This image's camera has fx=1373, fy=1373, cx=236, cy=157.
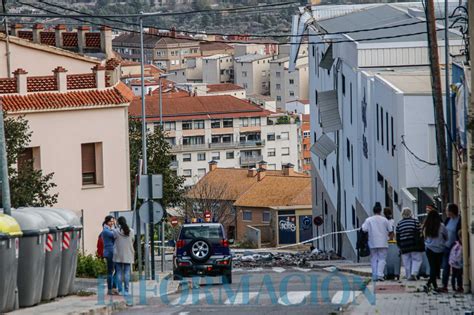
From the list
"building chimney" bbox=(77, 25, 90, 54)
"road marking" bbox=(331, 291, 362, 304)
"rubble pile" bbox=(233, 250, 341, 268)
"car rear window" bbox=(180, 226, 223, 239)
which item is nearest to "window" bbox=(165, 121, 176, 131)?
"rubble pile" bbox=(233, 250, 341, 268)

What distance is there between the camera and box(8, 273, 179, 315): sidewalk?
67.1 ft

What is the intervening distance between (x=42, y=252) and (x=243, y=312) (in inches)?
127

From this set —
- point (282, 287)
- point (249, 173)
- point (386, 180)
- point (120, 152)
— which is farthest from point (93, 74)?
point (249, 173)

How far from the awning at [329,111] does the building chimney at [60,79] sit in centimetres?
1758

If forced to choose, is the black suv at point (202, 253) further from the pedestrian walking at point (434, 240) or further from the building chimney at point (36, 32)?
the building chimney at point (36, 32)

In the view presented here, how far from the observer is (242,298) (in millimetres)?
23547

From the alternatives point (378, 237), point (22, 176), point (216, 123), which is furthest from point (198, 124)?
point (378, 237)

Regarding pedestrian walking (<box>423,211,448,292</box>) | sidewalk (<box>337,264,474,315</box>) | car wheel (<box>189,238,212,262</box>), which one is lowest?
sidewalk (<box>337,264,474,315</box>)

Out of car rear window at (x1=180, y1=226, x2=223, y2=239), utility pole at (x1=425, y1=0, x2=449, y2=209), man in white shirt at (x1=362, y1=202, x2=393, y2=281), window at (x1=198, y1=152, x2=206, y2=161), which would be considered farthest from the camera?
window at (x1=198, y1=152, x2=206, y2=161)

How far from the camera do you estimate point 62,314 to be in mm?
19812

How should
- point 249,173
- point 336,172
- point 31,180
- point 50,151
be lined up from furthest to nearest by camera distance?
point 249,173, point 336,172, point 50,151, point 31,180

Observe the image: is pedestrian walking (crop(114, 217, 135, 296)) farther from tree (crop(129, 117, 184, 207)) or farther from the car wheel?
tree (crop(129, 117, 184, 207))

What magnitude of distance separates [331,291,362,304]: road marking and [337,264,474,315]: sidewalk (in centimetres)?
23

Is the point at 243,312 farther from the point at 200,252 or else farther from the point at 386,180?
the point at 386,180
